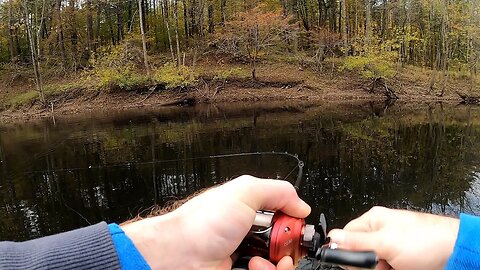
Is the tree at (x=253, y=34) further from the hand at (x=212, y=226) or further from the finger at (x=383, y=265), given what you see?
the finger at (x=383, y=265)

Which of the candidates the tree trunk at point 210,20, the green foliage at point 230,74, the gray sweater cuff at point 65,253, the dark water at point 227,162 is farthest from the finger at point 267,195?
the tree trunk at point 210,20

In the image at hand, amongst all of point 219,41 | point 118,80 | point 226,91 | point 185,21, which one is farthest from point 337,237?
point 185,21

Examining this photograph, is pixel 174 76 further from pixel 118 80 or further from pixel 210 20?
→ pixel 210 20

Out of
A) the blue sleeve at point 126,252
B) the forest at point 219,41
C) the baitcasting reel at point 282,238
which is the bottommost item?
the baitcasting reel at point 282,238

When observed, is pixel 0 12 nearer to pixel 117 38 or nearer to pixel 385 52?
pixel 117 38

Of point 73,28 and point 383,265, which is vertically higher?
point 73,28

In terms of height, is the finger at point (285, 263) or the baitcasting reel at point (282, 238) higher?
the baitcasting reel at point (282, 238)

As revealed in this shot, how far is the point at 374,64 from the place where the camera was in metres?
29.4

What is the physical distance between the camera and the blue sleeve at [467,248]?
1369 millimetres

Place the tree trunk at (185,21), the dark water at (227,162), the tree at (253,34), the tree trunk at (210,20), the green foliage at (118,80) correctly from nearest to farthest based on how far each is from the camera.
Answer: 1. the dark water at (227,162)
2. the green foliage at (118,80)
3. the tree at (253,34)
4. the tree trunk at (185,21)
5. the tree trunk at (210,20)

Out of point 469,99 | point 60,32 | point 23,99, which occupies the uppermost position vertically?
point 60,32

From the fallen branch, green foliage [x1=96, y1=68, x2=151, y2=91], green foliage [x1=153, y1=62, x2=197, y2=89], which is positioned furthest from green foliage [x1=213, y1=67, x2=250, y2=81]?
the fallen branch

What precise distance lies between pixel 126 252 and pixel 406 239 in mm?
1044

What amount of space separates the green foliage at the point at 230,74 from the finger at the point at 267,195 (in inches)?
1137
